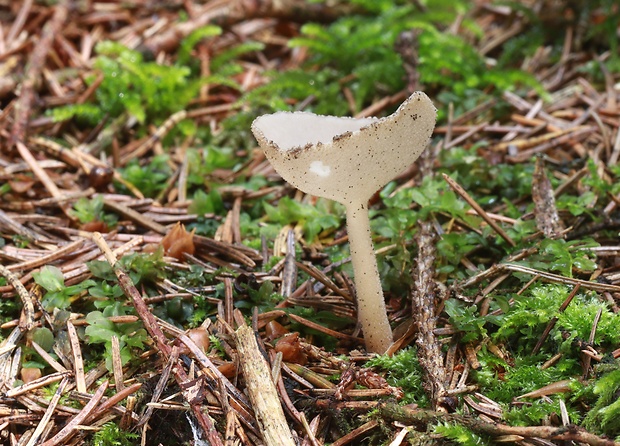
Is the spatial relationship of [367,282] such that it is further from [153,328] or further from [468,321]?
[153,328]

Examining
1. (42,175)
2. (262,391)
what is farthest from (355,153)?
(42,175)

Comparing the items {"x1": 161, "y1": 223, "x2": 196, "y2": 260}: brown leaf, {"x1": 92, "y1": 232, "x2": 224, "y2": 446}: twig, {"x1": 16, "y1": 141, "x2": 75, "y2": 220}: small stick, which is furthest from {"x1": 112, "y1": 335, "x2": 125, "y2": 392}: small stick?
{"x1": 16, "y1": 141, "x2": 75, "y2": 220}: small stick

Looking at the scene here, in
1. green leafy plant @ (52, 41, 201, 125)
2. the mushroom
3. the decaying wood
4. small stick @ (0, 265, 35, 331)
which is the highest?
the mushroom

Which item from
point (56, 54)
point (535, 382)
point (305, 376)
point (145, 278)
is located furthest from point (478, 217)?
point (56, 54)

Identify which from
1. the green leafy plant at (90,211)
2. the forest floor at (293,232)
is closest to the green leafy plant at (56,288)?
the forest floor at (293,232)

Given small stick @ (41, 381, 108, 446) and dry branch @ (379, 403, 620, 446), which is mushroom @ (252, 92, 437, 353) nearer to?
dry branch @ (379, 403, 620, 446)

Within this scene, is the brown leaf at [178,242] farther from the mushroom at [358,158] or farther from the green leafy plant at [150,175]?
the mushroom at [358,158]
